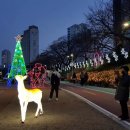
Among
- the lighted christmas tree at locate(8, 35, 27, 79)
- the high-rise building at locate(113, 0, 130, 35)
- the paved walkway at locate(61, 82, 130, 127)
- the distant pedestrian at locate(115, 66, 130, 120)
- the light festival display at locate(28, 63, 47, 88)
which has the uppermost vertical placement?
the high-rise building at locate(113, 0, 130, 35)

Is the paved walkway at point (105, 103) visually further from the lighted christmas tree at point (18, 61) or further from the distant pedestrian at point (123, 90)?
the lighted christmas tree at point (18, 61)

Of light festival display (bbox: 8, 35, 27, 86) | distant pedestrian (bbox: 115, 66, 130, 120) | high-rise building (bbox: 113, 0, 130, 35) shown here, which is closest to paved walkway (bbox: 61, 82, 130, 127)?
distant pedestrian (bbox: 115, 66, 130, 120)

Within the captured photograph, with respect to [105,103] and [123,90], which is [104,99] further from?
[123,90]

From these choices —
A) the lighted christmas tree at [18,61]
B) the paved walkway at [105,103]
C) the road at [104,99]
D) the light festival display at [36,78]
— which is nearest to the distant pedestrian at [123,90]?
the paved walkway at [105,103]

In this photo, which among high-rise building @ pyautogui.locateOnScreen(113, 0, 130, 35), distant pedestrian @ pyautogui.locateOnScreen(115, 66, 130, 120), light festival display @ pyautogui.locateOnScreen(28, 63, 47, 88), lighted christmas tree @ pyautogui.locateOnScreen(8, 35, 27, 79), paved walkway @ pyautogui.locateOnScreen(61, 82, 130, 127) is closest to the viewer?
distant pedestrian @ pyautogui.locateOnScreen(115, 66, 130, 120)

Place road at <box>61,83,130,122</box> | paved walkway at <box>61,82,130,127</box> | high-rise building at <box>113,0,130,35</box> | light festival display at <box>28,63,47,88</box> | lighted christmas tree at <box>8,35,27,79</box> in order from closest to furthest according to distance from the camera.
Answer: paved walkway at <box>61,82,130,127</box>
road at <box>61,83,130,122</box>
light festival display at <box>28,63,47,88</box>
high-rise building at <box>113,0,130,35</box>
lighted christmas tree at <box>8,35,27,79</box>

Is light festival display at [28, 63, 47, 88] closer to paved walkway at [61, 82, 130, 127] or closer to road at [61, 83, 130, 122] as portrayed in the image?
road at [61, 83, 130, 122]

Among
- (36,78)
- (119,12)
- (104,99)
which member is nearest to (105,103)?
(104,99)

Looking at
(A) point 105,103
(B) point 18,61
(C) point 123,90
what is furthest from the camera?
(B) point 18,61

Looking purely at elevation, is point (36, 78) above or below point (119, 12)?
below

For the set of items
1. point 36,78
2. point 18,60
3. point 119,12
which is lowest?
point 36,78

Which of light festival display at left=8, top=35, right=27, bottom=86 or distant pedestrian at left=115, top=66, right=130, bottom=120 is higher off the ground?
light festival display at left=8, top=35, right=27, bottom=86

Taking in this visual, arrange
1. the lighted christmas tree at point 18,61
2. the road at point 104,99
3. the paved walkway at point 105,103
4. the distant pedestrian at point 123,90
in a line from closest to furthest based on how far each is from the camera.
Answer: the distant pedestrian at point 123,90 → the paved walkway at point 105,103 → the road at point 104,99 → the lighted christmas tree at point 18,61

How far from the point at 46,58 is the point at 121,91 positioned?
147 metres
